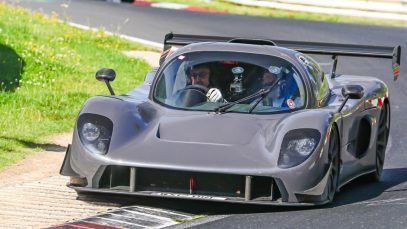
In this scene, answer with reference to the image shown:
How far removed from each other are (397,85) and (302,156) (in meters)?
10.2

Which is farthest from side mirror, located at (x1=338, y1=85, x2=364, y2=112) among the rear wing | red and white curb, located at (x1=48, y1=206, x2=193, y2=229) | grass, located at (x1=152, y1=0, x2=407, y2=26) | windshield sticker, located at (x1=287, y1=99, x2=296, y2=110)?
grass, located at (x1=152, y1=0, x2=407, y2=26)

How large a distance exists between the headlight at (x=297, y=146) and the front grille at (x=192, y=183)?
21 centimetres

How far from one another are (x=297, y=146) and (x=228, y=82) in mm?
1455

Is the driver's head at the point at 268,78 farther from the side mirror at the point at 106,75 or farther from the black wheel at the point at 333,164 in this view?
the side mirror at the point at 106,75

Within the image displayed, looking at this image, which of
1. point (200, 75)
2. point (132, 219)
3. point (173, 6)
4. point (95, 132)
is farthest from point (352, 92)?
point (173, 6)

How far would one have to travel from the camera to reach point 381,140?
11.0 m

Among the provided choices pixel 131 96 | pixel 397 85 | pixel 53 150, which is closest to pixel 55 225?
pixel 131 96

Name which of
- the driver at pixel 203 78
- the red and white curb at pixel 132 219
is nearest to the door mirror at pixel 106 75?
the driver at pixel 203 78

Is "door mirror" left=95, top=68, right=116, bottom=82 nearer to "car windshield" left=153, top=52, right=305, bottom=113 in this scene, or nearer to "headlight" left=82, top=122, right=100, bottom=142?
"car windshield" left=153, top=52, right=305, bottom=113

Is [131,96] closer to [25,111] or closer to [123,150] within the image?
[123,150]

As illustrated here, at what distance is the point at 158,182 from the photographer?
28.5ft

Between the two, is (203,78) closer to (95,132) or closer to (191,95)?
(191,95)

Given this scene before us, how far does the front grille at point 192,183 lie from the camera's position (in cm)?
855

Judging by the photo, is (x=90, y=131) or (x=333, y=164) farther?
(x=333, y=164)
